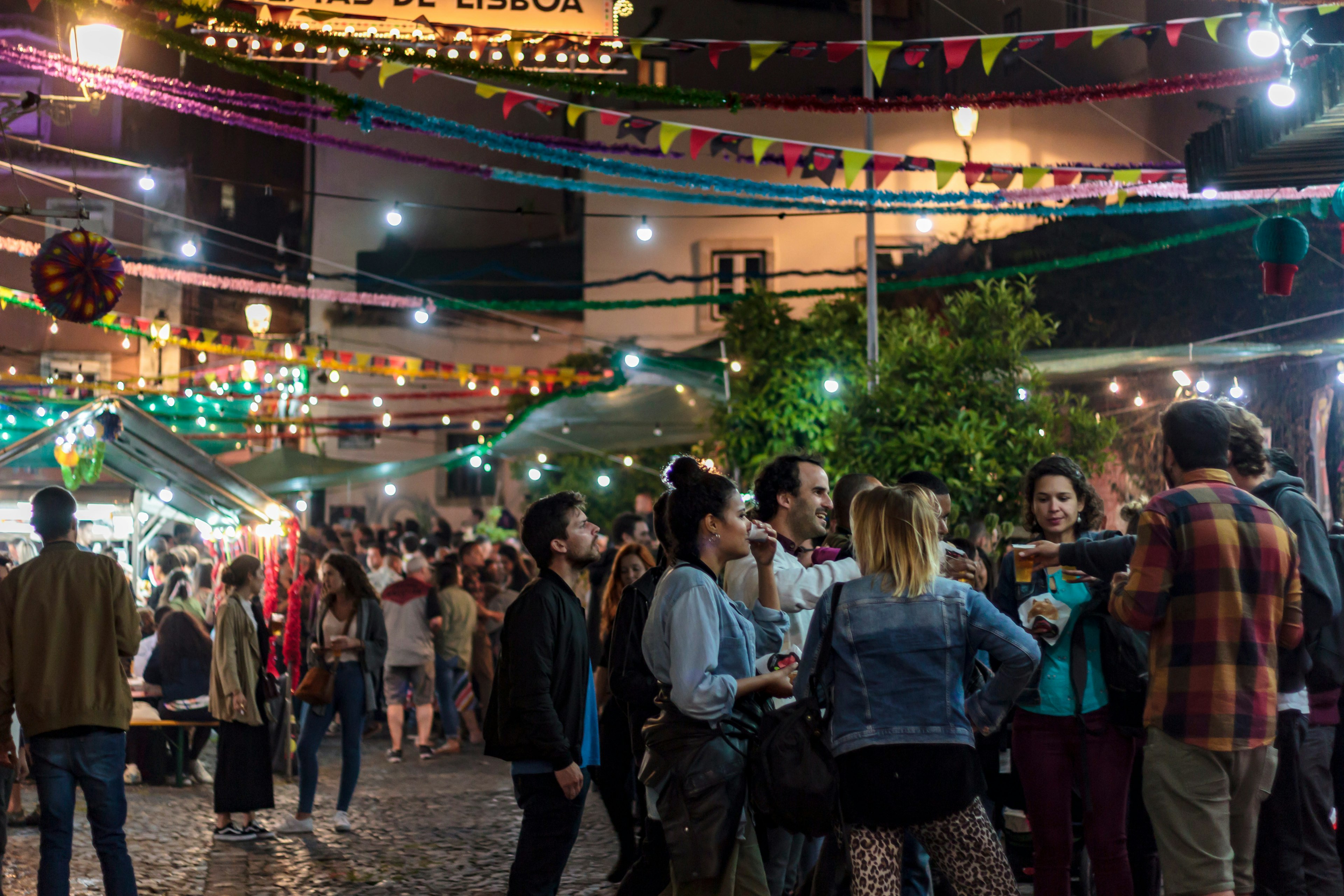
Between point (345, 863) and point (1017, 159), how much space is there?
62.9 ft

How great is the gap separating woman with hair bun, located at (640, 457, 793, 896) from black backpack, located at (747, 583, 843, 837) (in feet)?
0.37

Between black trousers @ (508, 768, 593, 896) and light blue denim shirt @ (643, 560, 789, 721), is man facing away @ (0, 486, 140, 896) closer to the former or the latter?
black trousers @ (508, 768, 593, 896)

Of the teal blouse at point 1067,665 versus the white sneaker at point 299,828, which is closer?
the teal blouse at point 1067,665

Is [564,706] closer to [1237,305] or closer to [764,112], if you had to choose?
[1237,305]

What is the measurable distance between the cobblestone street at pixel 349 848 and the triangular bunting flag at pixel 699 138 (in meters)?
4.65

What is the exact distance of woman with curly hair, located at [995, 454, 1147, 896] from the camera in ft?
15.0

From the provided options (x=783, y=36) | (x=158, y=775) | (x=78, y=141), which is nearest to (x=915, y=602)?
(x=158, y=775)

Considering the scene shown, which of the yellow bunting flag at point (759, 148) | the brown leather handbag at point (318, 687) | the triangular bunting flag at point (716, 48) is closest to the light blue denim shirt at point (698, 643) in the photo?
the brown leather handbag at point (318, 687)

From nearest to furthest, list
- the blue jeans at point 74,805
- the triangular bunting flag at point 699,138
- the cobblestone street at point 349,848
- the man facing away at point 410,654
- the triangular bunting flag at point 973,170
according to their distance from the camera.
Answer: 1. the blue jeans at point 74,805
2. the cobblestone street at point 349,848
3. the triangular bunting flag at point 699,138
4. the triangular bunting flag at point 973,170
5. the man facing away at point 410,654

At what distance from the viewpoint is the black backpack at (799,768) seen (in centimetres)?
380

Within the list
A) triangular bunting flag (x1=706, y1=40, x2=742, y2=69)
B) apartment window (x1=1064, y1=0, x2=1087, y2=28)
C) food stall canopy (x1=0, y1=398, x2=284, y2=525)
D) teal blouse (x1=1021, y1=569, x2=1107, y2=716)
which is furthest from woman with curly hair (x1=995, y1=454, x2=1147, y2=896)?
apartment window (x1=1064, y1=0, x2=1087, y2=28)

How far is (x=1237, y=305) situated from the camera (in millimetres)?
13930

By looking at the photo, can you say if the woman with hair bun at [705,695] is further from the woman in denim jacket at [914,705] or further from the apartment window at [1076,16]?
the apartment window at [1076,16]

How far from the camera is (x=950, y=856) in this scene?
3.82 metres
